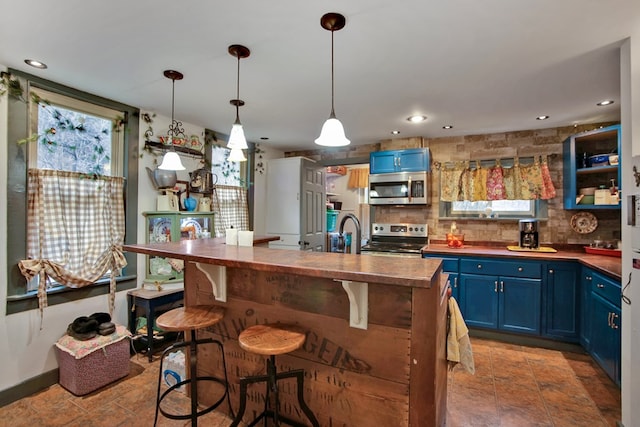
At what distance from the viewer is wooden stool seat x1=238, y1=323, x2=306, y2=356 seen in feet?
4.61

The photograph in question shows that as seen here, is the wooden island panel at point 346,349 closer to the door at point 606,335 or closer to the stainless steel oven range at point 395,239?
the door at point 606,335

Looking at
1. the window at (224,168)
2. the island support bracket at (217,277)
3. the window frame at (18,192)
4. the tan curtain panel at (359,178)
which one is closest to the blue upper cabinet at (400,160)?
the window at (224,168)

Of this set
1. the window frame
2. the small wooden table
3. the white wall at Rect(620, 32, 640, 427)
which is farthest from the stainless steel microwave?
the window frame

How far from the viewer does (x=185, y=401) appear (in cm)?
226

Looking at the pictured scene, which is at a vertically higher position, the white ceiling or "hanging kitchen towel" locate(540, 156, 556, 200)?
the white ceiling

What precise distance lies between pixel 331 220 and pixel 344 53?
4.54 meters

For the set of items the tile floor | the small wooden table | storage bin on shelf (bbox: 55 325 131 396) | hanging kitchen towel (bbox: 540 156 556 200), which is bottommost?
the tile floor

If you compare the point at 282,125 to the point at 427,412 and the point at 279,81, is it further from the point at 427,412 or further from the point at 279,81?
the point at 427,412

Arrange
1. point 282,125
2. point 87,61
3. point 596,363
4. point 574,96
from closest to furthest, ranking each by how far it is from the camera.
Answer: point 87,61 < point 574,96 < point 596,363 < point 282,125

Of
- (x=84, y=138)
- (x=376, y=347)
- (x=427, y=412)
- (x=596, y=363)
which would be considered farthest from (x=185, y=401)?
(x=596, y=363)

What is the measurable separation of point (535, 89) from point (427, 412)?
2.62m

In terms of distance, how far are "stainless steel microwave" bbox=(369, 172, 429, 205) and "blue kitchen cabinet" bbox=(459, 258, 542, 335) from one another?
980mm

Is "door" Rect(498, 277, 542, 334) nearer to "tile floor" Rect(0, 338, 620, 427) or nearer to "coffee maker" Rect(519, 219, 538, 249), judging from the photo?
"tile floor" Rect(0, 338, 620, 427)

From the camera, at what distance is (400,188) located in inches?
164
